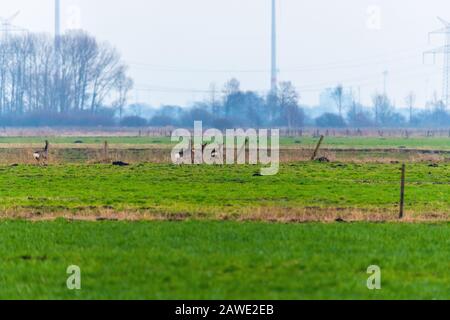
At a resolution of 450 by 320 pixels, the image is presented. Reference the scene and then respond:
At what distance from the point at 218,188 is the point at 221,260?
14.0 meters

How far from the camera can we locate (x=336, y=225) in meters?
16.8

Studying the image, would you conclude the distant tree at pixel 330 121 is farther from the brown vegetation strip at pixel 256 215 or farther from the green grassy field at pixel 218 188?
the brown vegetation strip at pixel 256 215

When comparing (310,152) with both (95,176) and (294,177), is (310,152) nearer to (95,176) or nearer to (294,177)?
(294,177)

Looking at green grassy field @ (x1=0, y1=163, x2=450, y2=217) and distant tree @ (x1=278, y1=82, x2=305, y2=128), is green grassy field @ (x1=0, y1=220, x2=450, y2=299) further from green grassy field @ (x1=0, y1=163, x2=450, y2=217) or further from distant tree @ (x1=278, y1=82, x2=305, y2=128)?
distant tree @ (x1=278, y1=82, x2=305, y2=128)

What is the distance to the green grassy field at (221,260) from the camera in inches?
401

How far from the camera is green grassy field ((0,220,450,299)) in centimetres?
1019

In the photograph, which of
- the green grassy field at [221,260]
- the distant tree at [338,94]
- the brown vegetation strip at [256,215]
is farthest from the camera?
the distant tree at [338,94]

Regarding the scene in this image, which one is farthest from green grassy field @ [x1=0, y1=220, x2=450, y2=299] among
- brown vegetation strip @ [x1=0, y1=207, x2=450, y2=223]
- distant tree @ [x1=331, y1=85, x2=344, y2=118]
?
distant tree @ [x1=331, y1=85, x2=344, y2=118]

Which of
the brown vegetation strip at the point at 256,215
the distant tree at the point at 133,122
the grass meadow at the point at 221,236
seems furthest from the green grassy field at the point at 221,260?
the distant tree at the point at 133,122

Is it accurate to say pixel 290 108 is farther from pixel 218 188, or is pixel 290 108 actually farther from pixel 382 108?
pixel 218 188

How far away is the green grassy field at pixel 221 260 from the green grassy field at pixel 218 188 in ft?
11.6

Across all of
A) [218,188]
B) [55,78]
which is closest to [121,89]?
[55,78]
